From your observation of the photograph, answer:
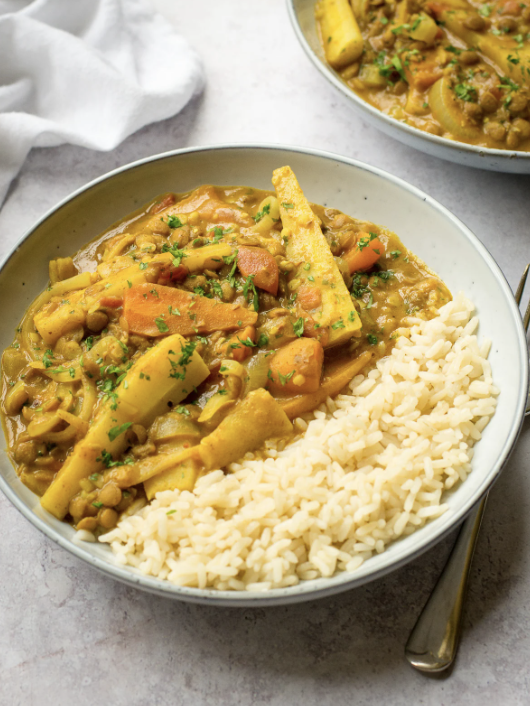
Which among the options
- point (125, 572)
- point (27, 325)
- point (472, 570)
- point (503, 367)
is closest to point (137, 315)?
point (27, 325)

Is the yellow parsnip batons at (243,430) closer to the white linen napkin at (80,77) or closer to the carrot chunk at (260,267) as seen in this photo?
the carrot chunk at (260,267)

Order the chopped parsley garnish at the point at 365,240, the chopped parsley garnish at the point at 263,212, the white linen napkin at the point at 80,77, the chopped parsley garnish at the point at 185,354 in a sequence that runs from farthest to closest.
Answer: the white linen napkin at the point at 80,77 → the chopped parsley garnish at the point at 263,212 → the chopped parsley garnish at the point at 365,240 → the chopped parsley garnish at the point at 185,354

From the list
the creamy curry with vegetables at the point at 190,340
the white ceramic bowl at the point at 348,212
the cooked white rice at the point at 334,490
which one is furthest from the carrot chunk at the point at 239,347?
the white ceramic bowl at the point at 348,212

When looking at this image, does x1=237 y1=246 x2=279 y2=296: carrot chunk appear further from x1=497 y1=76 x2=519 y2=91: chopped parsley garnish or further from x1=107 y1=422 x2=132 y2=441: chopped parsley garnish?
x1=497 y1=76 x2=519 y2=91: chopped parsley garnish

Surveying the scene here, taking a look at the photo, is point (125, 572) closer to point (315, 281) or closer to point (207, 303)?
point (207, 303)

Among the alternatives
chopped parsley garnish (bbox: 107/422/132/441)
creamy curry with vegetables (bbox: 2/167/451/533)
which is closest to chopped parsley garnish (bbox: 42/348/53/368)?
creamy curry with vegetables (bbox: 2/167/451/533)

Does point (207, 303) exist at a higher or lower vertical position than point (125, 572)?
higher
